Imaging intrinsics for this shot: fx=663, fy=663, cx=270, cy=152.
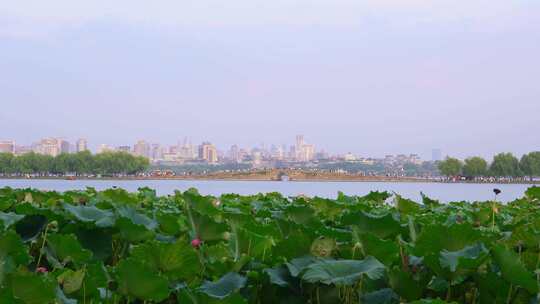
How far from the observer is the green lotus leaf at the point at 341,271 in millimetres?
1398

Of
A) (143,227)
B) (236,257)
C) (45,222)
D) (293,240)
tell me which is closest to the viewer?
(293,240)

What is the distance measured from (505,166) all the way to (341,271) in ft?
370

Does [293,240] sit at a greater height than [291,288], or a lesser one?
greater

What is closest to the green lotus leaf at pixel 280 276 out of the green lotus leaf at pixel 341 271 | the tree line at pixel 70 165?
the green lotus leaf at pixel 341 271

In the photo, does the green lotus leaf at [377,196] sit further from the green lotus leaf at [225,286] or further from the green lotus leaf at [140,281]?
the green lotus leaf at [140,281]

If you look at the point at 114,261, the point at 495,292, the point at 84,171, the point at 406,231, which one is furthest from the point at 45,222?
the point at 84,171

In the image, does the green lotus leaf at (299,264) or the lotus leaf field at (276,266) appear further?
the green lotus leaf at (299,264)

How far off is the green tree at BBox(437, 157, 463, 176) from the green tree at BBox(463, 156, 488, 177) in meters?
1.94

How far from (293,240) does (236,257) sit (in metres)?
0.22

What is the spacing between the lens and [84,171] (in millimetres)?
108562

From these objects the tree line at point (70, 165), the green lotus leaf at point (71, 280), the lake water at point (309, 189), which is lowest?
the lake water at point (309, 189)

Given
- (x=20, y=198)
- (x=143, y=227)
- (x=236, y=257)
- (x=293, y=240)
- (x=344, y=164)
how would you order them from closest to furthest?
1. (x=293, y=240)
2. (x=236, y=257)
3. (x=143, y=227)
4. (x=20, y=198)
5. (x=344, y=164)

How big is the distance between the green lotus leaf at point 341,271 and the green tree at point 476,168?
114677mm

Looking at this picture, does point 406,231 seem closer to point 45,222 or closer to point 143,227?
point 143,227
